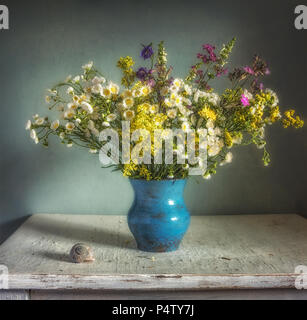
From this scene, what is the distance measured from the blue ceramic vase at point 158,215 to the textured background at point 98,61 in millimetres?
438

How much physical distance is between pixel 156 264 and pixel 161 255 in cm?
8

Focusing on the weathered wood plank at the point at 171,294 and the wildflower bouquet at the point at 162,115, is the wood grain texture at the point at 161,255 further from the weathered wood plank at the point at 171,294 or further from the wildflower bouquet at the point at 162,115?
the wildflower bouquet at the point at 162,115

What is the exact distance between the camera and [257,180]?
1.70 meters

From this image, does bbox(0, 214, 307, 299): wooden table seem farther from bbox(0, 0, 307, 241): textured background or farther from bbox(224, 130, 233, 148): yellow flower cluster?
bbox(224, 130, 233, 148): yellow flower cluster

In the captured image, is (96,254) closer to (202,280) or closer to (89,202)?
(202,280)

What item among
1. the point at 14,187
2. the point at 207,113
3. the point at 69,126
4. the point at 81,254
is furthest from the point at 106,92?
the point at 14,187

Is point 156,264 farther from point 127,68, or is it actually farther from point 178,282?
point 127,68

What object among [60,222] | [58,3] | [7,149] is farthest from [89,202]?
[58,3]

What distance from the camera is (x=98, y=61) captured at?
1.62m

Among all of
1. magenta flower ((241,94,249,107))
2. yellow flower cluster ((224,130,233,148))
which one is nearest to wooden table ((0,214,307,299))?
yellow flower cluster ((224,130,233,148))

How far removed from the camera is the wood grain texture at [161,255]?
1051 mm
